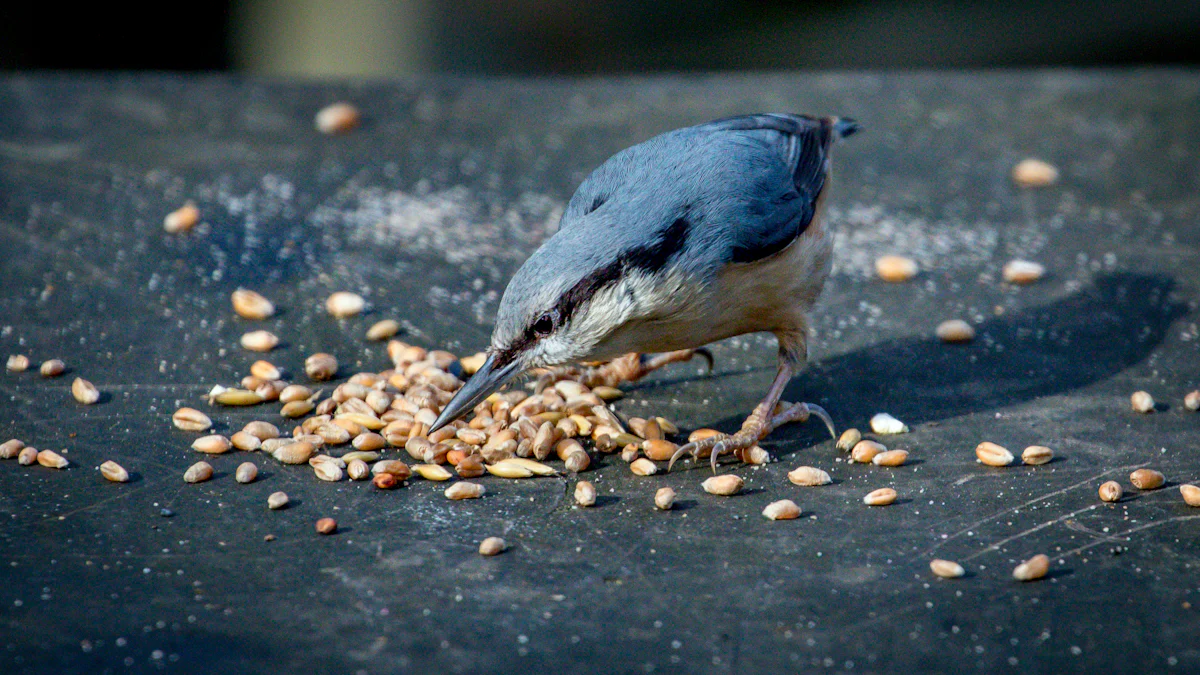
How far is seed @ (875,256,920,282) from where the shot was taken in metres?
4.44

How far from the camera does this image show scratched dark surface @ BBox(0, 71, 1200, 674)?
7.72ft

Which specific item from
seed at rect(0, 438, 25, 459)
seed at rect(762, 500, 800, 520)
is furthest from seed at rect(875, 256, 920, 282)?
seed at rect(0, 438, 25, 459)

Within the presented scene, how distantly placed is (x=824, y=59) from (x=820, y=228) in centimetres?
616

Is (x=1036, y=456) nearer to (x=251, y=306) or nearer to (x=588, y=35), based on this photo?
(x=251, y=306)

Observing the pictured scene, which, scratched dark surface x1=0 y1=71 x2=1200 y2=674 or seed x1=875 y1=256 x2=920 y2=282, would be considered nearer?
scratched dark surface x1=0 y1=71 x2=1200 y2=674

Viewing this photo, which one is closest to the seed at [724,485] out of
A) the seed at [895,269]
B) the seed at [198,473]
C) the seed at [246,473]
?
the seed at [246,473]

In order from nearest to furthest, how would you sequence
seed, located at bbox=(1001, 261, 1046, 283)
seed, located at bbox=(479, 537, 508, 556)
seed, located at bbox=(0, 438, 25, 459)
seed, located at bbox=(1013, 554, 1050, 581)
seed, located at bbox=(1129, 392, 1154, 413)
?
seed, located at bbox=(1013, 554, 1050, 581)
seed, located at bbox=(479, 537, 508, 556)
seed, located at bbox=(0, 438, 25, 459)
seed, located at bbox=(1129, 392, 1154, 413)
seed, located at bbox=(1001, 261, 1046, 283)

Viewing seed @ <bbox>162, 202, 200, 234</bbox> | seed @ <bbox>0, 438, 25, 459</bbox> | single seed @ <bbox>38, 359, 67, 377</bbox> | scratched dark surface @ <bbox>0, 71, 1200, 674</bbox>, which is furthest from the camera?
seed @ <bbox>162, 202, 200, 234</bbox>

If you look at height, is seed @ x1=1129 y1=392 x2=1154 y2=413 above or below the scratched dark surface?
below


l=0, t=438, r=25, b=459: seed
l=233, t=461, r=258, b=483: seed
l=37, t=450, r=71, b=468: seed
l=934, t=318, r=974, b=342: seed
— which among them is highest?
l=0, t=438, r=25, b=459: seed

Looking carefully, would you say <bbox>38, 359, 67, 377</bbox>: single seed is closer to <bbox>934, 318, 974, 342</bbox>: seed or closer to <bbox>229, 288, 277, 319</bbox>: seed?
A: <bbox>229, 288, 277, 319</bbox>: seed

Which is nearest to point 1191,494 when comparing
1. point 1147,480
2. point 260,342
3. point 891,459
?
point 1147,480

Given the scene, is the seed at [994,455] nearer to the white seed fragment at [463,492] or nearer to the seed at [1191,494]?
the seed at [1191,494]

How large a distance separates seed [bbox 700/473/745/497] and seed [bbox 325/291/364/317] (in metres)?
1.63
